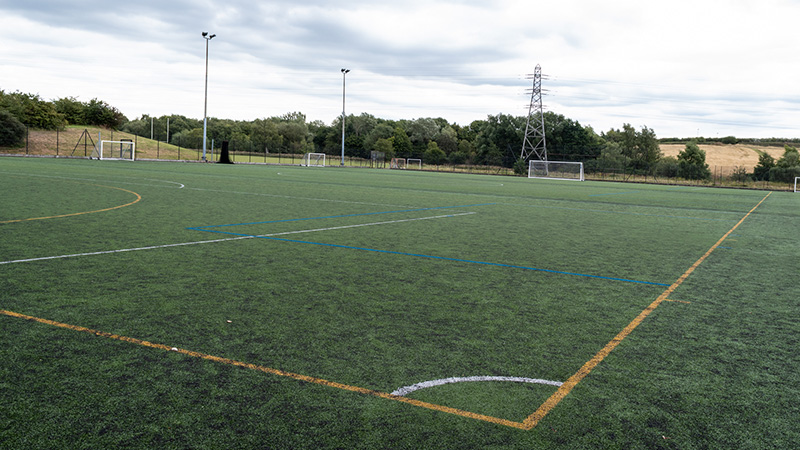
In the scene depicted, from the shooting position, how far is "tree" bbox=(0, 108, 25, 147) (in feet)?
168

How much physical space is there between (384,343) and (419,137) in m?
115

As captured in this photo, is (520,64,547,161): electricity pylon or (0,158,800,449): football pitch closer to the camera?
(0,158,800,449): football pitch

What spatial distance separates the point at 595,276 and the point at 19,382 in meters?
5.72

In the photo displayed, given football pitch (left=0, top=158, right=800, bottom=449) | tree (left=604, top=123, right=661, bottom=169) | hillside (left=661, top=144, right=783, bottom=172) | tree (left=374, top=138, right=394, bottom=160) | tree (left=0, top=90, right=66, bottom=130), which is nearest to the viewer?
football pitch (left=0, top=158, right=800, bottom=449)

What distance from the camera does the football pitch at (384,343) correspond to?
2.94m

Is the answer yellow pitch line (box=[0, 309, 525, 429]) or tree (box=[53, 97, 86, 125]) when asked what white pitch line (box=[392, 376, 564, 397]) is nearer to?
yellow pitch line (box=[0, 309, 525, 429])

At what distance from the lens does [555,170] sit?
57.3m

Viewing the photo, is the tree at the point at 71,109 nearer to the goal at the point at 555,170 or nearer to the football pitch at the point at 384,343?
the goal at the point at 555,170

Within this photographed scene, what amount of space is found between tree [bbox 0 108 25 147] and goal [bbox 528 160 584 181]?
151 feet

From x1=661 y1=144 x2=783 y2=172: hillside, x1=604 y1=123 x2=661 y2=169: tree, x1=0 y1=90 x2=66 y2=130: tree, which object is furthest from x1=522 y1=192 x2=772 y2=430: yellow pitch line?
x1=661 y1=144 x2=783 y2=172: hillside

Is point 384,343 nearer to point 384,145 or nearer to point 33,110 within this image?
point 33,110

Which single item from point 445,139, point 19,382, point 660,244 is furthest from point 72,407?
point 445,139

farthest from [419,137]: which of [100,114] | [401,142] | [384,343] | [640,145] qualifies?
[384,343]

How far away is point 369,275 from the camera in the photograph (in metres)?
6.57
